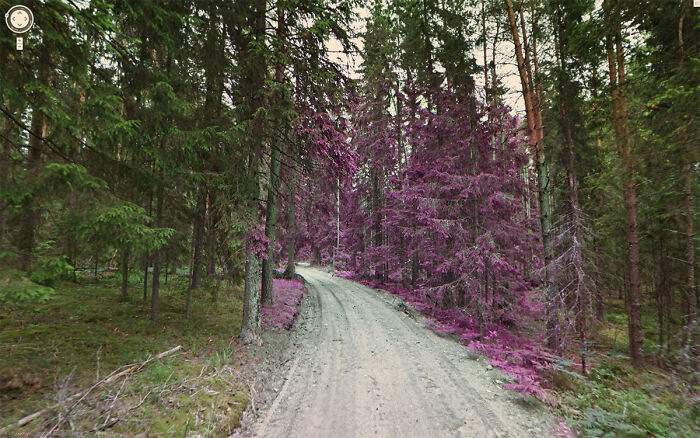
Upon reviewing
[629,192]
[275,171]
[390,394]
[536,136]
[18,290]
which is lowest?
[390,394]

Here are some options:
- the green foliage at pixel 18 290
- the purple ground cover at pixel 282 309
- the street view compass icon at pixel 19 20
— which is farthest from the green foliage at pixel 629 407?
the street view compass icon at pixel 19 20

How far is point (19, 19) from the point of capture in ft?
15.2

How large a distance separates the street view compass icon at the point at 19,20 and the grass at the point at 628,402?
10.4 meters

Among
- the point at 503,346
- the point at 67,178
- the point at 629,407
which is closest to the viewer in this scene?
the point at 67,178

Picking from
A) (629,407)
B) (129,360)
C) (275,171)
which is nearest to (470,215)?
(275,171)

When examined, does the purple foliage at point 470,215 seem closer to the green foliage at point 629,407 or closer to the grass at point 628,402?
the grass at point 628,402

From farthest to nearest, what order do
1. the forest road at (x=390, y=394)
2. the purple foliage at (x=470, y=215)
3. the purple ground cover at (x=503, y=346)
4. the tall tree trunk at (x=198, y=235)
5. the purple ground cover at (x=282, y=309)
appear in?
the purple ground cover at (x=282, y=309), the tall tree trunk at (x=198, y=235), the purple foliage at (x=470, y=215), the purple ground cover at (x=503, y=346), the forest road at (x=390, y=394)

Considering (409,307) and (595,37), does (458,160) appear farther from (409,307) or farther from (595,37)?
(409,307)

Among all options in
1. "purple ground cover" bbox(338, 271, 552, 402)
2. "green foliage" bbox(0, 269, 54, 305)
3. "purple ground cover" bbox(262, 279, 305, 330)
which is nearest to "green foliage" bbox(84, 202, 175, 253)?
"green foliage" bbox(0, 269, 54, 305)

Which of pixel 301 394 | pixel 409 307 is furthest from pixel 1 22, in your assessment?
pixel 409 307

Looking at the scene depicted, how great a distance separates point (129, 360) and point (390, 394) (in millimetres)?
5657

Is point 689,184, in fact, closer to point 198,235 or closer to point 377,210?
point 198,235

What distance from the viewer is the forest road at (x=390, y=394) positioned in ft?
18.6

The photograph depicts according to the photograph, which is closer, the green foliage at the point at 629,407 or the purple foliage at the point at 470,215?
the green foliage at the point at 629,407
